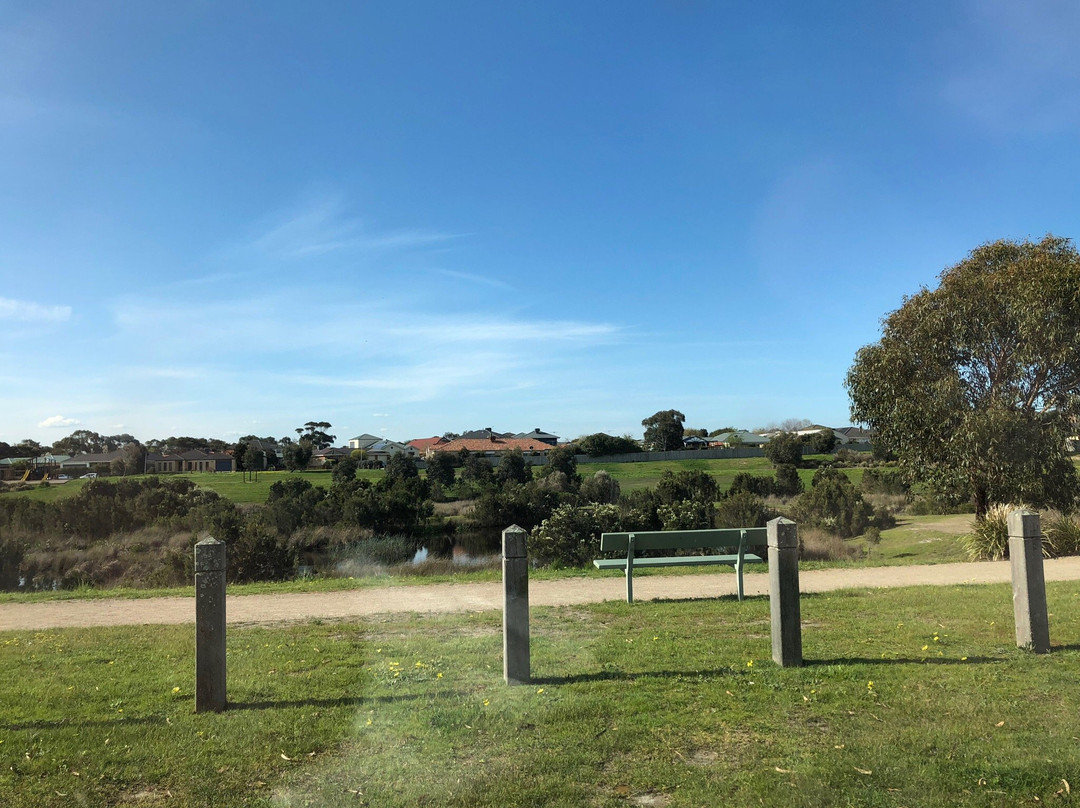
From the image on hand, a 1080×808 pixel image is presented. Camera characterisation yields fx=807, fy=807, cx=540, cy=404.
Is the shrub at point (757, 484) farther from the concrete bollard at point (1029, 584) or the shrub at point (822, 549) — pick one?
the concrete bollard at point (1029, 584)

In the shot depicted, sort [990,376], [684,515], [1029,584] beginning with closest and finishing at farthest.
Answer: [1029,584] → [990,376] → [684,515]

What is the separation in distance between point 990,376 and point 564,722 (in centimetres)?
1776

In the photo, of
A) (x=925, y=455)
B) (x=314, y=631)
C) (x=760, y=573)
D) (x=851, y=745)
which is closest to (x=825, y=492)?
(x=925, y=455)

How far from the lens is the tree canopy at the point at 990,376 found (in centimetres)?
1741

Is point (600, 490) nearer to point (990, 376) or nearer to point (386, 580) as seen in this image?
point (990, 376)

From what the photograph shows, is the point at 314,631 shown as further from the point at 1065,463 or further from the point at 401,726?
the point at 1065,463

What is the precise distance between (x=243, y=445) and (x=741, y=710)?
68.7 m

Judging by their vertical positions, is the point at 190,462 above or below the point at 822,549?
above

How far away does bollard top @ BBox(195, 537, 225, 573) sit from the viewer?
18.2 ft

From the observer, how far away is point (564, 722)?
16.1 feet

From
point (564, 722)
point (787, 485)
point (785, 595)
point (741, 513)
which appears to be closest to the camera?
point (564, 722)

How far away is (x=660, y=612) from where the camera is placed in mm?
8945

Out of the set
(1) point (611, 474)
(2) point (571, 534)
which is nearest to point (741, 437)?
(1) point (611, 474)

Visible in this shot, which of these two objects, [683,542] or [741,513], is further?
[741,513]
